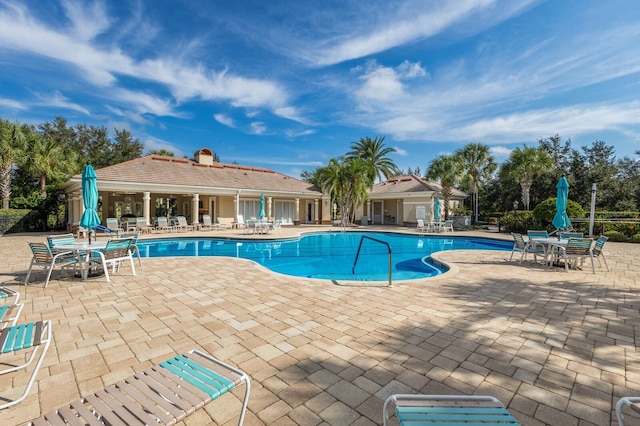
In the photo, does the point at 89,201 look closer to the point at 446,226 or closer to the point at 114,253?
the point at 114,253

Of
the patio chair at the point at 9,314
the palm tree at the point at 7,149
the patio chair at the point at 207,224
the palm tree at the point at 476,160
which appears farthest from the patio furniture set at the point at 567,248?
the palm tree at the point at 7,149

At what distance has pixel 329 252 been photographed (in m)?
13.9

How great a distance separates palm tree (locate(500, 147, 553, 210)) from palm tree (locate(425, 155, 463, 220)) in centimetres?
475

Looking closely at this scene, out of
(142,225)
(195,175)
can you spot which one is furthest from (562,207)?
(195,175)

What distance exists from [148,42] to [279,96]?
833 centimetres

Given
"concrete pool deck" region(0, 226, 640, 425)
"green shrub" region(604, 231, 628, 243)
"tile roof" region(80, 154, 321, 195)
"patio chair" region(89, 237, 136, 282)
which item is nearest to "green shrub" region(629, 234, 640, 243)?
"green shrub" region(604, 231, 628, 243)

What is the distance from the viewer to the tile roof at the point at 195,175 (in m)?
19.2

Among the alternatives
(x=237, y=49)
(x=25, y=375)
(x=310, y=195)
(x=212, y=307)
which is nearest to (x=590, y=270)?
(x=212, y=307)

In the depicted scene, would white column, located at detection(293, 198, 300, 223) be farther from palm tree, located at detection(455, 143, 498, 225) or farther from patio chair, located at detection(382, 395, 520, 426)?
patio chair, located at detection(382, 395, 520, 426)

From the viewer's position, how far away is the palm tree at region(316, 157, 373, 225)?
2359 centimetres

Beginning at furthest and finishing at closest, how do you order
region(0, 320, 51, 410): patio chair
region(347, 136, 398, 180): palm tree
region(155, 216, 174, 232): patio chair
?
region(347, 136, 398, 180): palm tree
region(155, 216, 174, 232): patio chair
region(0, 320, 51, 410): patio chair

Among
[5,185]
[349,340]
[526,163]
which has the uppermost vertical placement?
[526,163]

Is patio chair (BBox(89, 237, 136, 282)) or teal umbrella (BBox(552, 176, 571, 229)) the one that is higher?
teal umbrella (BBox(552, 176, 571, 229))

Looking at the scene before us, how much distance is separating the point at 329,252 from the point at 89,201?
943 centimetres
